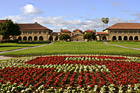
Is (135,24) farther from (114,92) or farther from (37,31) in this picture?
(114,92)

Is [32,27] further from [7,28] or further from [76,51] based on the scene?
[76,51]

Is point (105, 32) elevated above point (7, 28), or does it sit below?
below

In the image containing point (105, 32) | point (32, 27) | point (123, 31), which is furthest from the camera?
point (32, 27)

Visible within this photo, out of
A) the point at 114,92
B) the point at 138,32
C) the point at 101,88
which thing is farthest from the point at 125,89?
the point at 138,32

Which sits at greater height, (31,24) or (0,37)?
(31,24)

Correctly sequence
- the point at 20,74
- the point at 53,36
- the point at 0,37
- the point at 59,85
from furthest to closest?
the point at 53,36 < the point at 0,37 < the point at 20,74 < the point at 59,85

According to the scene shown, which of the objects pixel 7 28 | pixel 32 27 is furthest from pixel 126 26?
pixel 7 28

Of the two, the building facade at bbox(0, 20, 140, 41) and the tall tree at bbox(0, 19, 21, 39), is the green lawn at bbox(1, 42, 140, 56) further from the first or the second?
the building facade at bbox(0, 20, 140, 41)

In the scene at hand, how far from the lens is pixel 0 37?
2781 inches

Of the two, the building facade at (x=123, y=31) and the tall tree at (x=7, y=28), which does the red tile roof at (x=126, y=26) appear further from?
the tall tree at (x=7, y=28)

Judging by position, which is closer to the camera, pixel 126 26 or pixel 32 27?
pixel 126 26

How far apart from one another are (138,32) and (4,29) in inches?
2398

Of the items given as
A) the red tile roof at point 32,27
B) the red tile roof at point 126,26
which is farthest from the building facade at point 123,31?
the red tile roof at point 32,27

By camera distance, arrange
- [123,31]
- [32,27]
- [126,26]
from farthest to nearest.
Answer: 1. [32,27]
2. [126,26]
3. [123,31]
